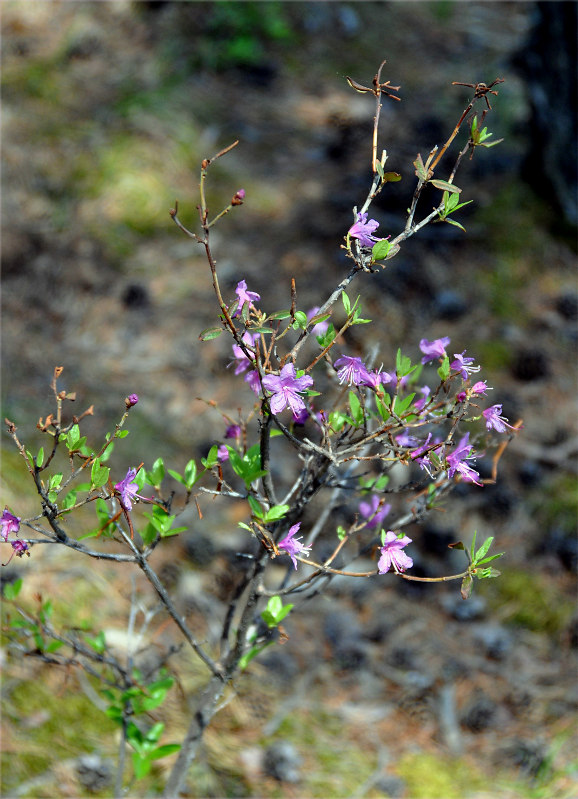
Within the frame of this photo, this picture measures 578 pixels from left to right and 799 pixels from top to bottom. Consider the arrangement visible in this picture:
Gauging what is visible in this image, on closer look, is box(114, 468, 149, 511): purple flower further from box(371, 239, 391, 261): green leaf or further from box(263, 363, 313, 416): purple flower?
box(371, 239, 391, 261): green leaf

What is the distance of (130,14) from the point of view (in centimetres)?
535

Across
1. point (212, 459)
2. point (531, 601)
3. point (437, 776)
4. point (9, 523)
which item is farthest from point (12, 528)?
point (531, 601)

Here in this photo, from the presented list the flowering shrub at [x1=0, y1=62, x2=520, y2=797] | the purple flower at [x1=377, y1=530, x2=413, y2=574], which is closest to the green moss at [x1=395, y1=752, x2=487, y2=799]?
the flowering shrub at [x1=0, y1=62, x2=520, y2=797]

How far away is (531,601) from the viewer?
291cm

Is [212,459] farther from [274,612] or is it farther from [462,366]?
[462,366]

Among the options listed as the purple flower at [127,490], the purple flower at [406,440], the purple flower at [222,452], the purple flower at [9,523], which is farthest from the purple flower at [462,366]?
the purple flower at [9,523]

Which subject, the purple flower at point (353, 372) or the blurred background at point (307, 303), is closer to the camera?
the purple flower at point (353, 372)

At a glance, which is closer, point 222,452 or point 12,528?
point 12,528

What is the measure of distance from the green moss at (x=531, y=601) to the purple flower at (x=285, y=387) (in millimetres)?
2141

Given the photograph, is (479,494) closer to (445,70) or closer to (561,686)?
(561,686)

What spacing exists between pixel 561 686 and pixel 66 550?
2.07 meters

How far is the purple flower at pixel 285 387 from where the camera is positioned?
110 centimetres

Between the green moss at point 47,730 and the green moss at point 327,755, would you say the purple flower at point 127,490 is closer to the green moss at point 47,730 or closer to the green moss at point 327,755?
the green moss at point 47,730

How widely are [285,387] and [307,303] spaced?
2.70m
